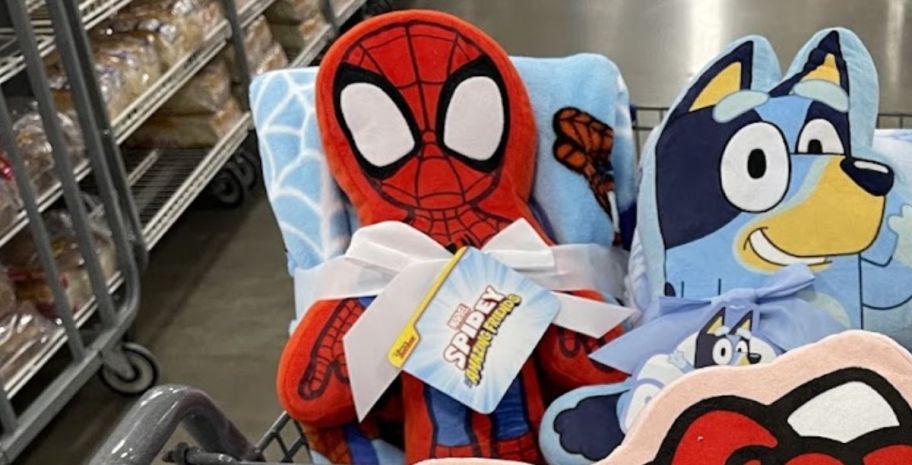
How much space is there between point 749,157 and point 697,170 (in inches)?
1.9

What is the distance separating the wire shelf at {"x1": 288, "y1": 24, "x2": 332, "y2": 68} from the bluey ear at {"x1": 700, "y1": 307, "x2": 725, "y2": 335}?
2.22 metres

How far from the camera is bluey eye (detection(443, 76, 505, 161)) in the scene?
44.0 inches

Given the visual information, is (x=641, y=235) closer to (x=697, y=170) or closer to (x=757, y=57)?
(x=697, y=170)

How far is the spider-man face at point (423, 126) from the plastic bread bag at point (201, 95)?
1.61 m

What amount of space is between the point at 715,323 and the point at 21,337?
1.40 metres

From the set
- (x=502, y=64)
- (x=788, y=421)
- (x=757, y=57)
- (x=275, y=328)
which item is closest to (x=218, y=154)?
(x=275, y=328)

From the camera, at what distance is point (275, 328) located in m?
2.36

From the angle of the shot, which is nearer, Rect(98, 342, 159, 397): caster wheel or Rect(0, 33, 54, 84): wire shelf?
Rect(0, 33, 54, 84): wire shelf

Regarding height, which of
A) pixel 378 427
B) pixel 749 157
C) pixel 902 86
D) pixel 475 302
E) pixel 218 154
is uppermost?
pixel 749 157

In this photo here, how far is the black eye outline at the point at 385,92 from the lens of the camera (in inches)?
44.0

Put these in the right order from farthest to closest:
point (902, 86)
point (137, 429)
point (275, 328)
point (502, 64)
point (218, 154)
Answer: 1. point (902, 86)
2. point (218, 154)
3. point (275, 328)
4. point (502, 64)
5. point (137, 429)

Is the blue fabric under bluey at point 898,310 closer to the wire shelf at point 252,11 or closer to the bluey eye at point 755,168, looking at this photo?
the bluey eye at point 755,168

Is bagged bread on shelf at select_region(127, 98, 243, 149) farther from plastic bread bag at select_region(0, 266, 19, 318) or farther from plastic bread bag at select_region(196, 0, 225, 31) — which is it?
plastic bread bag at select_region(0, 266, 19, 318)

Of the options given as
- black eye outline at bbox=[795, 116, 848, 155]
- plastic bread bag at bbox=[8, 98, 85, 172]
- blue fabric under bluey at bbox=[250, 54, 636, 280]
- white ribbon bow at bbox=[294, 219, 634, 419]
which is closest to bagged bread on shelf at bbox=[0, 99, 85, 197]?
plastic bread bag at bbox=[8, 98, 85, 172]
